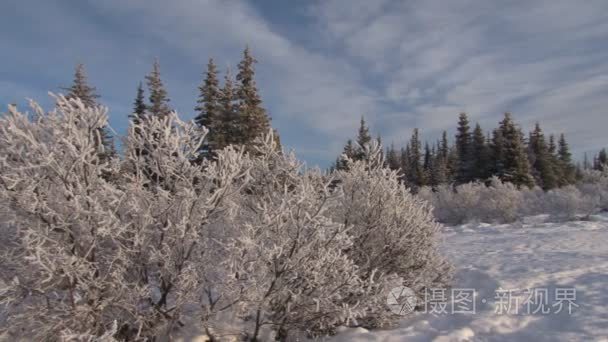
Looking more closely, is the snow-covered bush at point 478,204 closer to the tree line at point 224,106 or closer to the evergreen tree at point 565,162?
the tree line at point 224,106

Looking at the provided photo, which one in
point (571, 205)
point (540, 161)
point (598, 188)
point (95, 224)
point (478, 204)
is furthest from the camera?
point (540, 161)

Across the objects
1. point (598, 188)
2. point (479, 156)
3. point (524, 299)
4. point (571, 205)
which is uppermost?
point (479, 156)

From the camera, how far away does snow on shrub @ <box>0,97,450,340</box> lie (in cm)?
405

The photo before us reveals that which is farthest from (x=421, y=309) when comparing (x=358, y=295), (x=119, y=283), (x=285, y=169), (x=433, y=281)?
(x=119, y=283)

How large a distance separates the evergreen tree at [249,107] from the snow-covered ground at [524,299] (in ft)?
42.5

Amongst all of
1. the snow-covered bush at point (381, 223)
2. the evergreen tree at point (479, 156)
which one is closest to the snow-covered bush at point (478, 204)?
the evergreen tree at point (479, 156)

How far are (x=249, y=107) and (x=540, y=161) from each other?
30.6 metres

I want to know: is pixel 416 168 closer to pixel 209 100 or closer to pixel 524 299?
pixel 209 100

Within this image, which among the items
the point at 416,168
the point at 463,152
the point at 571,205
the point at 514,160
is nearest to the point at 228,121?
the point at 571,205

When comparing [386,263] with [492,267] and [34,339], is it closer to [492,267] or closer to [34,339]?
[492,267]

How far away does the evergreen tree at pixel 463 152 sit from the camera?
122ft

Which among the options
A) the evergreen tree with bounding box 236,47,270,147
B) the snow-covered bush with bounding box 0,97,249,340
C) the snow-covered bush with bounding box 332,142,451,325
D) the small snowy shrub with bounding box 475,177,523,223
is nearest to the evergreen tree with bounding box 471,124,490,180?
the small snowy shrub with bounding box 475,177,523,223

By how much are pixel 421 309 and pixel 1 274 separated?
6.03 m

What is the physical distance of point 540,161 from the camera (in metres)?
39.1
